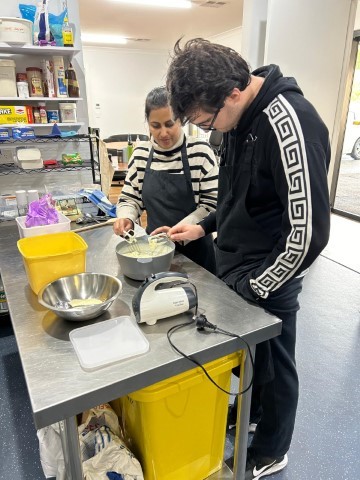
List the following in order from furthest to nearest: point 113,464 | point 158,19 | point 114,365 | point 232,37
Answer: point 232,37, point 158,19, point 113,464, point 114,365

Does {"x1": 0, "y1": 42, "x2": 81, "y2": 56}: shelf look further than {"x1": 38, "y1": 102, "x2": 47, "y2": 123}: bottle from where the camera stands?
No

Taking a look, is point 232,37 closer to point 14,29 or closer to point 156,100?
point 14,29

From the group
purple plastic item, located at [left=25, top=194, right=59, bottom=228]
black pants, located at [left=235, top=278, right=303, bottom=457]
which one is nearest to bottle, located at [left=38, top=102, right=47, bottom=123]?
purple plastic item, located at [left=25, top=194, right=59, bottom=228]

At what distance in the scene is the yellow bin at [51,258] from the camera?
43.8 inches

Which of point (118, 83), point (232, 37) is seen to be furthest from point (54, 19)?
point (118, 83)

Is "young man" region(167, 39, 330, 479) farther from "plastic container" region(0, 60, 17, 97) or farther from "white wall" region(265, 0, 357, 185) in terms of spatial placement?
"white wall" region(265, 0, 357, 185)

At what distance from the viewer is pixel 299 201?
0.89 m

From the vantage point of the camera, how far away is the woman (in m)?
1.54

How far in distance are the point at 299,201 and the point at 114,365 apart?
59cm

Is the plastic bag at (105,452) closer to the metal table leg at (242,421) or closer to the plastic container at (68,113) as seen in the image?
the metal table leg at (242,421)

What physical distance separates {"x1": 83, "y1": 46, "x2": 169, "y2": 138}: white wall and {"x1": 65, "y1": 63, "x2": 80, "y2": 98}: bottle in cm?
638

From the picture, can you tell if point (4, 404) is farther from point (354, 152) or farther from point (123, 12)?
point (354, 152)

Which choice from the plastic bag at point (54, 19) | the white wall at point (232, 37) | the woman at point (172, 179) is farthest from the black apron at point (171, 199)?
the white wall at point (232, 37)

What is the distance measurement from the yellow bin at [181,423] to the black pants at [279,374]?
0.15m
